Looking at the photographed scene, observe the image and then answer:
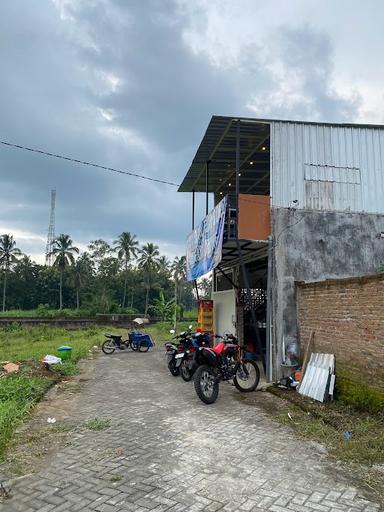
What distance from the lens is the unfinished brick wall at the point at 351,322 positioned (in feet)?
19.2

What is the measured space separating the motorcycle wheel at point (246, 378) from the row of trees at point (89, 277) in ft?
145

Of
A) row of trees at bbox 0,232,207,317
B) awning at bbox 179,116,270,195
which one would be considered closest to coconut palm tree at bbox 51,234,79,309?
row of trees at bbox 0,232,207,317

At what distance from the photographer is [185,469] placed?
12.8 ft

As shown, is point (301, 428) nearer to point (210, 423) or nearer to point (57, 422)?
point (210, 423)

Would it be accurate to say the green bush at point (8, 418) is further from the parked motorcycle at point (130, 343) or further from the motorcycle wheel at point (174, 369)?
the parked motorcycle at point (130, 343)

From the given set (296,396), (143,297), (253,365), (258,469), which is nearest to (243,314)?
(253,365)

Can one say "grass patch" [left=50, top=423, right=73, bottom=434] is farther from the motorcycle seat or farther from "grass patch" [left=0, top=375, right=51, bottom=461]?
the motorcycle seat

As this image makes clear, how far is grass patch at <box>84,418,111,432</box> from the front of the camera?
5234 mm

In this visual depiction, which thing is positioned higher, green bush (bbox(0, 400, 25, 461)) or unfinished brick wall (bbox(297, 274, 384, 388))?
unfinished brick wall (bbox(297, 274, 384, 388))

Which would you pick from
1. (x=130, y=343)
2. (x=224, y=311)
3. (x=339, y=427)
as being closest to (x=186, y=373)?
(x=339, y=427)

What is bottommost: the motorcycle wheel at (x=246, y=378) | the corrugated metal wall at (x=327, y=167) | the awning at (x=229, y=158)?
the motorcycle wheel at (x=246, y=378)

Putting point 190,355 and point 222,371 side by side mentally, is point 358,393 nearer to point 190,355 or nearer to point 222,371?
point 222,371

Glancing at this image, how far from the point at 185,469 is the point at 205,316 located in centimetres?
1081

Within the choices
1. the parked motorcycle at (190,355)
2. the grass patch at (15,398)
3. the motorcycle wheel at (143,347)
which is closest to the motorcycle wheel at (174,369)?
the parked motorcycle at (190,355)
